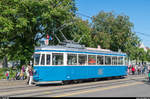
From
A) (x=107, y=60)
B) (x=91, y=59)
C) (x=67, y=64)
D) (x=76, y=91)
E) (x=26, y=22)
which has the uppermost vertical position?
(x=26, y=22)

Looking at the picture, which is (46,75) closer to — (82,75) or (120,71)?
(82,75)

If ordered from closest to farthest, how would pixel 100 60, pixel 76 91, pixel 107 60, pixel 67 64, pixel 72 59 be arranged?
1. pixel 76 91
2. pixel 67 64
3. pixel 72 59
4. pixel 100 60
5. pixel 107 60

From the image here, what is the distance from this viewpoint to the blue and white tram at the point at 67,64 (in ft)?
46.9

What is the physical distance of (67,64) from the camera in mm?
14938

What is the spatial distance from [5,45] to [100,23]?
1966cm

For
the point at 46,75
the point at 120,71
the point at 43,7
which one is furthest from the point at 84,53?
the point at 43,7

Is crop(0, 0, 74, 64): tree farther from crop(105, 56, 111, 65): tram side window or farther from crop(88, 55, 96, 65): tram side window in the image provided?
crop(105, 56, 111, 65): tram side window

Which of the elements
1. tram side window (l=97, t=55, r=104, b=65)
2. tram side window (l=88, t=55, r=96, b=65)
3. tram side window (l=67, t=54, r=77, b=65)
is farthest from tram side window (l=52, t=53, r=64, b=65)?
tram side window (l=97, t=55, r=104, b=65)

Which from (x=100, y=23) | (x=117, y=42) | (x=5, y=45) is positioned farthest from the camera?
(x=100, y=23)

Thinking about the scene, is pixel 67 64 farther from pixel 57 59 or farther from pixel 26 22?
pixel 26 22

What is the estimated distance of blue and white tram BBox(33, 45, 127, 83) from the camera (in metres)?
14.3

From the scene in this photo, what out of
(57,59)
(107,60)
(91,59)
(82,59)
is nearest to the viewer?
(57,59)

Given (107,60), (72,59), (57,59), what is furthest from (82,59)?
(107,60)

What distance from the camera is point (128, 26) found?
1390 inches
